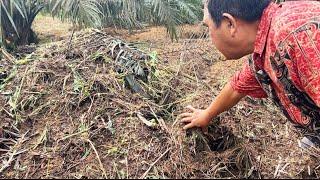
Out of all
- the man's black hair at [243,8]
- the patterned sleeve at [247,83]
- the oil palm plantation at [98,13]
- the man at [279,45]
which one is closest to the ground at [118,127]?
the patterned sleeve at [247,83]

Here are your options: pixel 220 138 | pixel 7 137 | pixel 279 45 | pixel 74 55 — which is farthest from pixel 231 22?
pixel 74 55

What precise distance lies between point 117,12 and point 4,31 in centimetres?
123

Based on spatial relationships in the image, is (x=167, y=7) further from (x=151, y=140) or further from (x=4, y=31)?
(x=151, y=140)

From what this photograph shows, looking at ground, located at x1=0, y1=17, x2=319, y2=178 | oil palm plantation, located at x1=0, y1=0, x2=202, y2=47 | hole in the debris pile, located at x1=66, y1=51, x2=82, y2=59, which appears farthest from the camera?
oil palm plantation, located at x1=0, y1=0, x2=202, y2=47

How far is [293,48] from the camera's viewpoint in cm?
152

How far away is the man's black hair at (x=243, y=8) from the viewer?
5.34 ft

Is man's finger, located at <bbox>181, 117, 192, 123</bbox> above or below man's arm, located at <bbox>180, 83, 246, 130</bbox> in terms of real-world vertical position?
below

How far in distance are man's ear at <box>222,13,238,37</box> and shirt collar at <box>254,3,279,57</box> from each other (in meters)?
0.09

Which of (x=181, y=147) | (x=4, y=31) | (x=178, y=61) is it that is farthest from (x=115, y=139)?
(x=4, y=31)

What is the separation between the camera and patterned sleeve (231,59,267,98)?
76.0 inches

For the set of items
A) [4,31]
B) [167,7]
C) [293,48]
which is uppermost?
[293,48]

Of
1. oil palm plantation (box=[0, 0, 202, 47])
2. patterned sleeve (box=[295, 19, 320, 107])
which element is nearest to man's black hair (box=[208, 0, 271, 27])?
patterned sleeve (box=[295, 19, 320, 107])

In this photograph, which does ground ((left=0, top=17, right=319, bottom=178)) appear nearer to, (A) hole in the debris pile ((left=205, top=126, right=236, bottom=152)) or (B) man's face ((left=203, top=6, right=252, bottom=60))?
(A) hole in the debris pile ((left=205, top=126, right=236, bottom=152))

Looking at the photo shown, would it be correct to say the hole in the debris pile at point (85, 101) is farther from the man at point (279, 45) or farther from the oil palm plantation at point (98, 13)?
the oil palm plantation at point (98, 13)
